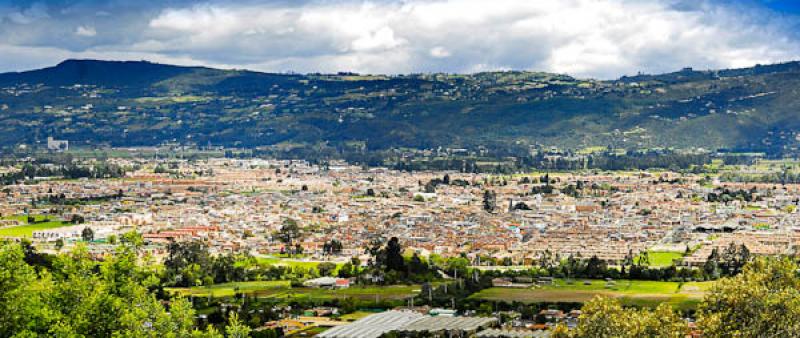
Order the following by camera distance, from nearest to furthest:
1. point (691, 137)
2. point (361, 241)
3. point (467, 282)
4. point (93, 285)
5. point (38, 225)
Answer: point (93, 285), point (467, 282), point (361, 241), point (38, 225), point (691, 137)

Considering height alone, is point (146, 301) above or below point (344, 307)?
above

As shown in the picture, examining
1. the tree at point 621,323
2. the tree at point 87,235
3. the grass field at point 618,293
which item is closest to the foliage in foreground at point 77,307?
the tree at point 621,323

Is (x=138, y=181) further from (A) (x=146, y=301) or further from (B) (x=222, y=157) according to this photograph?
(A) (x=146, y=301)

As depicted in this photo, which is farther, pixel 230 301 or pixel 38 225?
pixel 38 225

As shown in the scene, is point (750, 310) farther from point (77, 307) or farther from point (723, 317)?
point (77, 307)

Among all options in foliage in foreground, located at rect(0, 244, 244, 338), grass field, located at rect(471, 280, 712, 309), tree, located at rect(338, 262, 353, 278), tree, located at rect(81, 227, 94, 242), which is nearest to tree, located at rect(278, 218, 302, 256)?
tree, located at rect(81, 227, 94, 242)

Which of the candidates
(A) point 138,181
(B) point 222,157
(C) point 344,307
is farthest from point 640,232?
(B) point 222,157

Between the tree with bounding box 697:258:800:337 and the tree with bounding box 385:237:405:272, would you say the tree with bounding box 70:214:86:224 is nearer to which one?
the tree with bounding box 385:237:405:272

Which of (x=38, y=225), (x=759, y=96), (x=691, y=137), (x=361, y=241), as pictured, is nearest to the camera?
(x=361, y=241)
